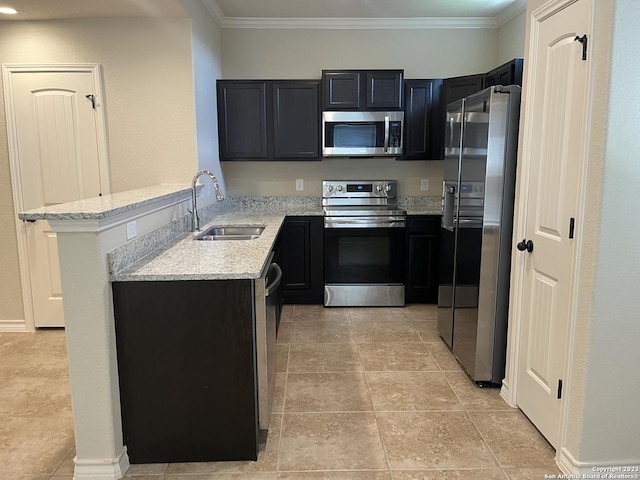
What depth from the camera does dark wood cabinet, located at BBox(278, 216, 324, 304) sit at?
4469 millimetres

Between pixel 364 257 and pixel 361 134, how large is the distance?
1.18 meters

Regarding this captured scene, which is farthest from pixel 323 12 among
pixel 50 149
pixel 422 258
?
pixel 50 149

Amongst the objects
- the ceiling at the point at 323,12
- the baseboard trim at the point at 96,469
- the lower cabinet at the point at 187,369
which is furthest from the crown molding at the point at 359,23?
the baseboard trim at the point at 96,469

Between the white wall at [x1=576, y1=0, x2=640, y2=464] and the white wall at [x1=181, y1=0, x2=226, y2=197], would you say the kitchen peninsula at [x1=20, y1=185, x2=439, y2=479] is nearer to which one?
the white wall at [x1=576, y1=0, x2=640, y2=464]

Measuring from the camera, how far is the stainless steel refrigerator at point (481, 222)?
106 inches

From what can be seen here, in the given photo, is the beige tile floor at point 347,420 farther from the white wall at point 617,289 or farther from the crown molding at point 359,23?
the crown molding at point 359,23

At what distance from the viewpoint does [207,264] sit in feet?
7.41

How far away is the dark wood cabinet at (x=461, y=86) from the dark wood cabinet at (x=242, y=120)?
1726 mm

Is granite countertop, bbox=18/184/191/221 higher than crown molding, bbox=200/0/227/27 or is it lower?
lower

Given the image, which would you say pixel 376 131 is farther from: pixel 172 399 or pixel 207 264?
pixel 172 399

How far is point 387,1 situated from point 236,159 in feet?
6.45

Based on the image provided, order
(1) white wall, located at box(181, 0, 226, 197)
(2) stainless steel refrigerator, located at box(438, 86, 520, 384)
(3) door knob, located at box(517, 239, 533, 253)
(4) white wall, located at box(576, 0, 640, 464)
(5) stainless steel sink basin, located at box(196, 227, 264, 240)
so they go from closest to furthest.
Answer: (4) white wall, located at box(576, 0, 640, 464), (3) door knob, located at box(517, 239, 533, 253), (2) stainless steel refrigerator, located at box(438, 86, 520, 384), (5) stainless steel sink basin, located at box(196, 227, 264, 240), (1) white wall, located at box(181, 0, 226, 197)

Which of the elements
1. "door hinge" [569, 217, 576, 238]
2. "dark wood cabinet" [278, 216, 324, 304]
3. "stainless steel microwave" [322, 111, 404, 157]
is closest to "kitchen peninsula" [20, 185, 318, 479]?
"door hinge" [569, 217, 576, 238]

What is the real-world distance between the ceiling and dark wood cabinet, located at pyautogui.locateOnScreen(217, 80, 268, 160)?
66 cm
